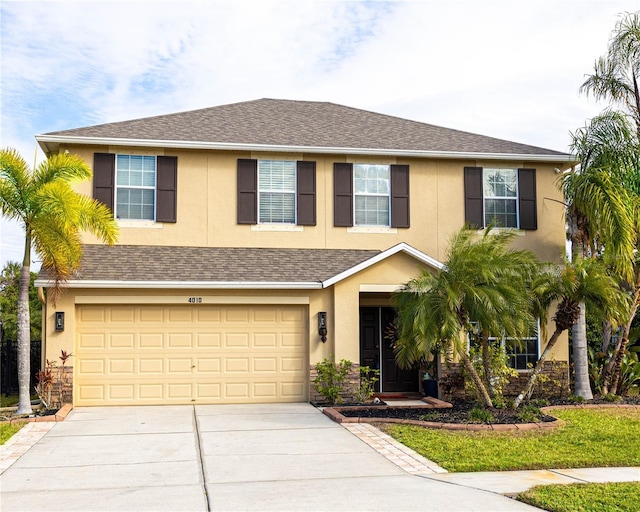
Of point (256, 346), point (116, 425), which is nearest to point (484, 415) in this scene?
point (256, 346)

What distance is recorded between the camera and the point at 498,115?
73.0 feet

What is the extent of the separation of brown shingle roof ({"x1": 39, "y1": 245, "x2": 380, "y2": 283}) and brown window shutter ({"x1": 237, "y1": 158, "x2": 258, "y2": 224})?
0.77m

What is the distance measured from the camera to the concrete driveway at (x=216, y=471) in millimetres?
7820

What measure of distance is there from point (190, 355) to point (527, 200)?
8.98 metres

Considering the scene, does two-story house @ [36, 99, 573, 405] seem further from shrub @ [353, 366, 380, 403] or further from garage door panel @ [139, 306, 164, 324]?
shrub @ [353, 366, 380, 403]

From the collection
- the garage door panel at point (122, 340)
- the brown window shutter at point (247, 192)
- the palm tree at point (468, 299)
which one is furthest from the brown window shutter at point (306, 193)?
the garage door panel at point (122, 340)

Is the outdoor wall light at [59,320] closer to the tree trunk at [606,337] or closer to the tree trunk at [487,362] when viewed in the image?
the tree trunk at [487,362]

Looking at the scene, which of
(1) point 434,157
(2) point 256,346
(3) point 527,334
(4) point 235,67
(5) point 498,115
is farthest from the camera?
(5) point 498,115

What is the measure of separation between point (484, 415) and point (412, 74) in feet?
30.3

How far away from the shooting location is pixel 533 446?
10875mm

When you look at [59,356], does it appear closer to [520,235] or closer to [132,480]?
[132,480]

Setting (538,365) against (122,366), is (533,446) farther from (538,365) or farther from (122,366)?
(122,366)

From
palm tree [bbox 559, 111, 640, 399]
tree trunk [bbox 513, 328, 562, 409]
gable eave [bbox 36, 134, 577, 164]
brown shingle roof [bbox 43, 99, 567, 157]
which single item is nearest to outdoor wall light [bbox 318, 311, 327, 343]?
gable eave [bbox 36, 134, 577, 164]

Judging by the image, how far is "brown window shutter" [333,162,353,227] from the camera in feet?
56.6
